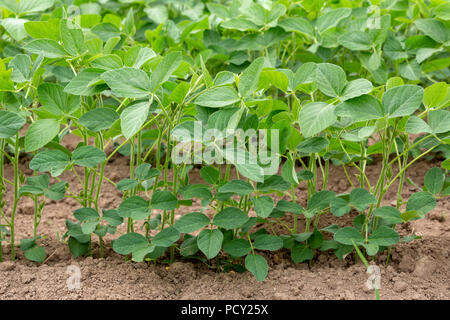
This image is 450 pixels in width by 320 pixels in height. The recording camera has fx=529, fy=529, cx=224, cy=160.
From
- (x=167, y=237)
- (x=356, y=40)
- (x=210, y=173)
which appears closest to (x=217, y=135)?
(x=210, y=173)

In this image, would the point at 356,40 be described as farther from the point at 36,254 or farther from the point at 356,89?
the point at 36,254

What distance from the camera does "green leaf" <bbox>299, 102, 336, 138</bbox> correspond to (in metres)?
1.08

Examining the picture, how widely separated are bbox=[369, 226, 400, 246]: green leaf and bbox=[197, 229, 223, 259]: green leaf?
37 cm

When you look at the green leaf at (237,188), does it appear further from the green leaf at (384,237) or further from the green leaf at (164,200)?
the green leaf at (384,237)

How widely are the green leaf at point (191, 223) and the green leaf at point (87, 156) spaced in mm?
231

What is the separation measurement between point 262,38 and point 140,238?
872 millimetres

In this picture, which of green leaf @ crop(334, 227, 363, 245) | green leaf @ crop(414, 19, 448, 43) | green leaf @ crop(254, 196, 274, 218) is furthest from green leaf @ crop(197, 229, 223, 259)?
green leaf @ crop(414, 19, 448, 43)

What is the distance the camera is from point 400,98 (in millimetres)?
1108

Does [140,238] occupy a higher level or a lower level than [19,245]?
higher

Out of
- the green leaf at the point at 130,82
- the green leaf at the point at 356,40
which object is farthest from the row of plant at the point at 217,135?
the green leaf at the point at 356,40

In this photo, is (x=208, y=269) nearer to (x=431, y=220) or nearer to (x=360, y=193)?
(x=360, y=193)

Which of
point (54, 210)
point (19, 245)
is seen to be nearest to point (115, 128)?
point (19, 245)

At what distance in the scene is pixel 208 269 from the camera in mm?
1377

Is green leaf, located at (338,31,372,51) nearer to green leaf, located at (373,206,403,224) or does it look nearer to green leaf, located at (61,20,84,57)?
green leaf, located at (373,206,403,224)
